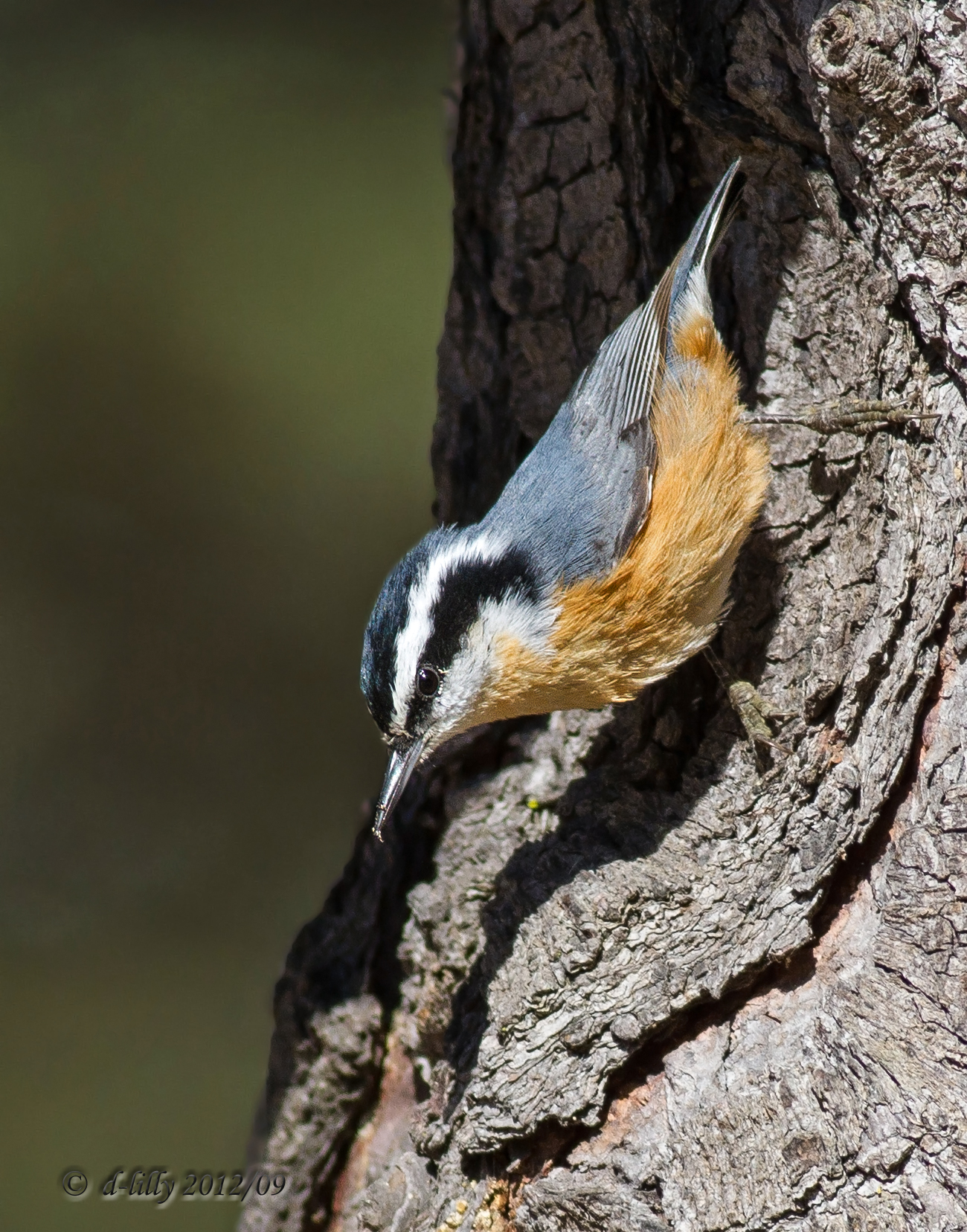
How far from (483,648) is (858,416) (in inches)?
35.4

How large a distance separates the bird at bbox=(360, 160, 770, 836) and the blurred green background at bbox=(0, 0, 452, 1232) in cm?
258

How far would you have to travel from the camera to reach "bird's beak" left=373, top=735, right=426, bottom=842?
2.33 m

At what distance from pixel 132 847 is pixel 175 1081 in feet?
3.39

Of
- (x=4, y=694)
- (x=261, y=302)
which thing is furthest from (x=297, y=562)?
(x=4, y=694)

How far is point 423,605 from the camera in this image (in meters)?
2.30

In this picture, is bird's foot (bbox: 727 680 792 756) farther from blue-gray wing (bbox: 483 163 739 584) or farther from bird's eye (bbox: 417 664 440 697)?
bird's eye (bbox: 417 664 440 697)

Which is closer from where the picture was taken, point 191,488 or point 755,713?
point 755,713

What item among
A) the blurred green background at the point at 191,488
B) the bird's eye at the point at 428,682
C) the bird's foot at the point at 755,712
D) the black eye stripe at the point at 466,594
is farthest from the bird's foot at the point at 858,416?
the blurred green background at the point at 191,488

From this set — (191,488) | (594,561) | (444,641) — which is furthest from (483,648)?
(191,488)

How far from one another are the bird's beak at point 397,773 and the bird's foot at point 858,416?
1058mm

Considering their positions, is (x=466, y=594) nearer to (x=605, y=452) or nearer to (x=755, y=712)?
(x=605, y=452)

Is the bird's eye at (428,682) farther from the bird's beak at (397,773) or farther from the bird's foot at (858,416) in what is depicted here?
the bird's foot at (858,416)

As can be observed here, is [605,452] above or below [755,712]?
above

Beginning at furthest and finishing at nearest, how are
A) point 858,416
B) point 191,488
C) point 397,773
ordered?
point 191,488 → point 397,773 → point 858,416
